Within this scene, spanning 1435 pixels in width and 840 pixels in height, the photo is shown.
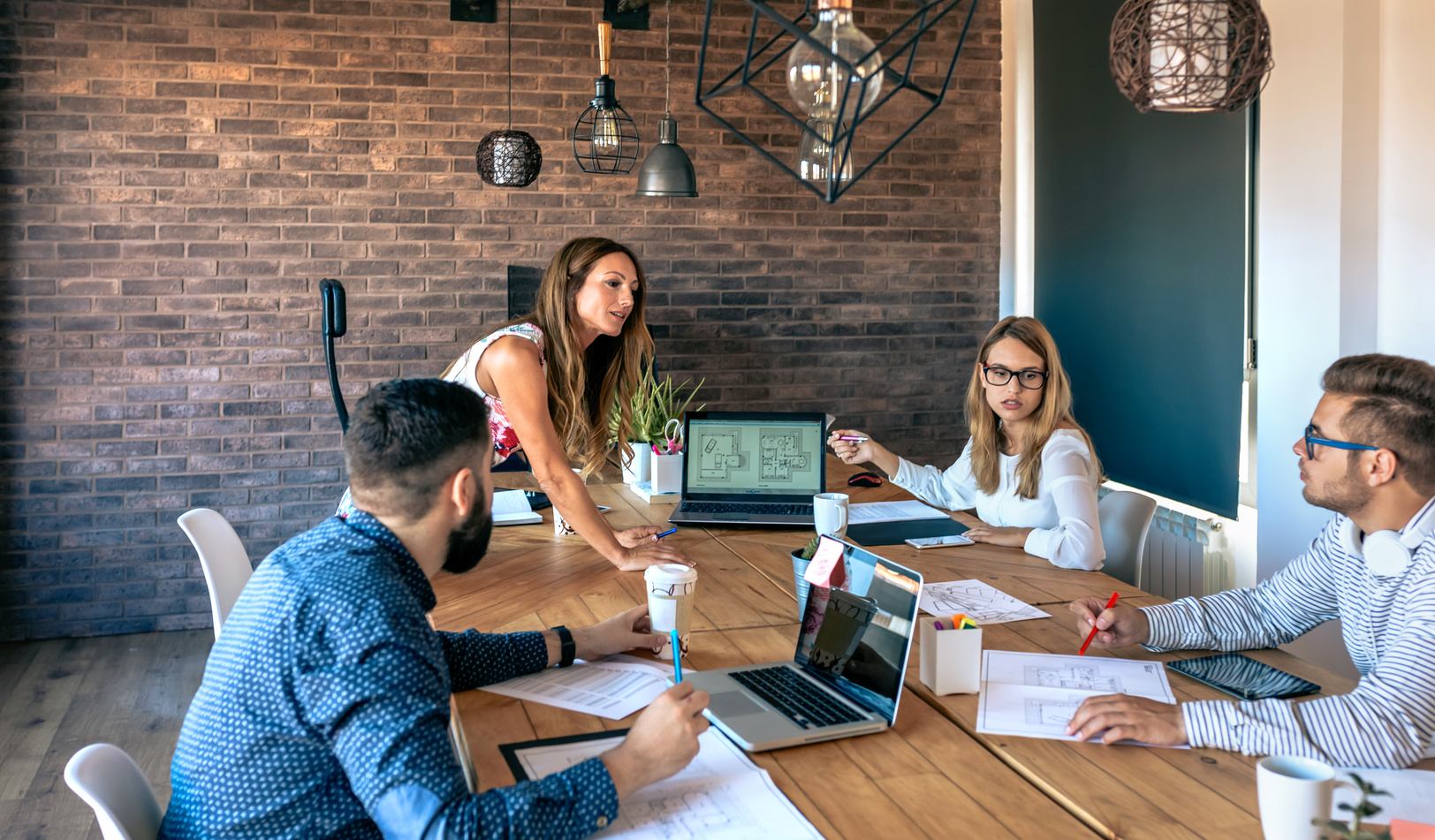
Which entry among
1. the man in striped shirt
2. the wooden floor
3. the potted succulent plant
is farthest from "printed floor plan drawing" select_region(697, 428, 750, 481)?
the wooden floor

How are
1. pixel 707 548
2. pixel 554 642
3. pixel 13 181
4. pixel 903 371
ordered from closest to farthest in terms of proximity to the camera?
pixel 554 642, pixel 707 548, pixel 13 181, pixel 903 371

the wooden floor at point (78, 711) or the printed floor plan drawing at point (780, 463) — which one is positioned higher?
the printed floor plan drawing at point (780, 463)

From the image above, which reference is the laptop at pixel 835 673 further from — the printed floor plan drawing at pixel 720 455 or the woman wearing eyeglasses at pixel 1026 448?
the printed floor plan drawing at pixel 720 455

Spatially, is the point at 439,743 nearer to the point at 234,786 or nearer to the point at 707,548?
the point at 234,786

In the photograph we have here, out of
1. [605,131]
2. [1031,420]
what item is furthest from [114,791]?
[605,131]

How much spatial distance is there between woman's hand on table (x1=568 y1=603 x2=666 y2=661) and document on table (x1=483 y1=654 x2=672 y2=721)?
0.02 m

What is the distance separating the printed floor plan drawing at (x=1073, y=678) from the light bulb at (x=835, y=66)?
96 cm

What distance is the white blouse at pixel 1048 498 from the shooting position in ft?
8.04

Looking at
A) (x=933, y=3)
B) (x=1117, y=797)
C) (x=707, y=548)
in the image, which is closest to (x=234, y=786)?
(x=1117, y=797)

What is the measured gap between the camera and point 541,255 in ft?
16.1

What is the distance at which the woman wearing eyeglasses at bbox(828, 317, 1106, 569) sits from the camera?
2.63 m

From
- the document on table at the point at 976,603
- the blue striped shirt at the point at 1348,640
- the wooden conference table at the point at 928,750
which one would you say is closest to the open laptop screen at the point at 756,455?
the wooden conference table at the point at 928,750

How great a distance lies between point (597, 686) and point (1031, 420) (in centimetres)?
175

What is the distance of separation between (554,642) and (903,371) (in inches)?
155
